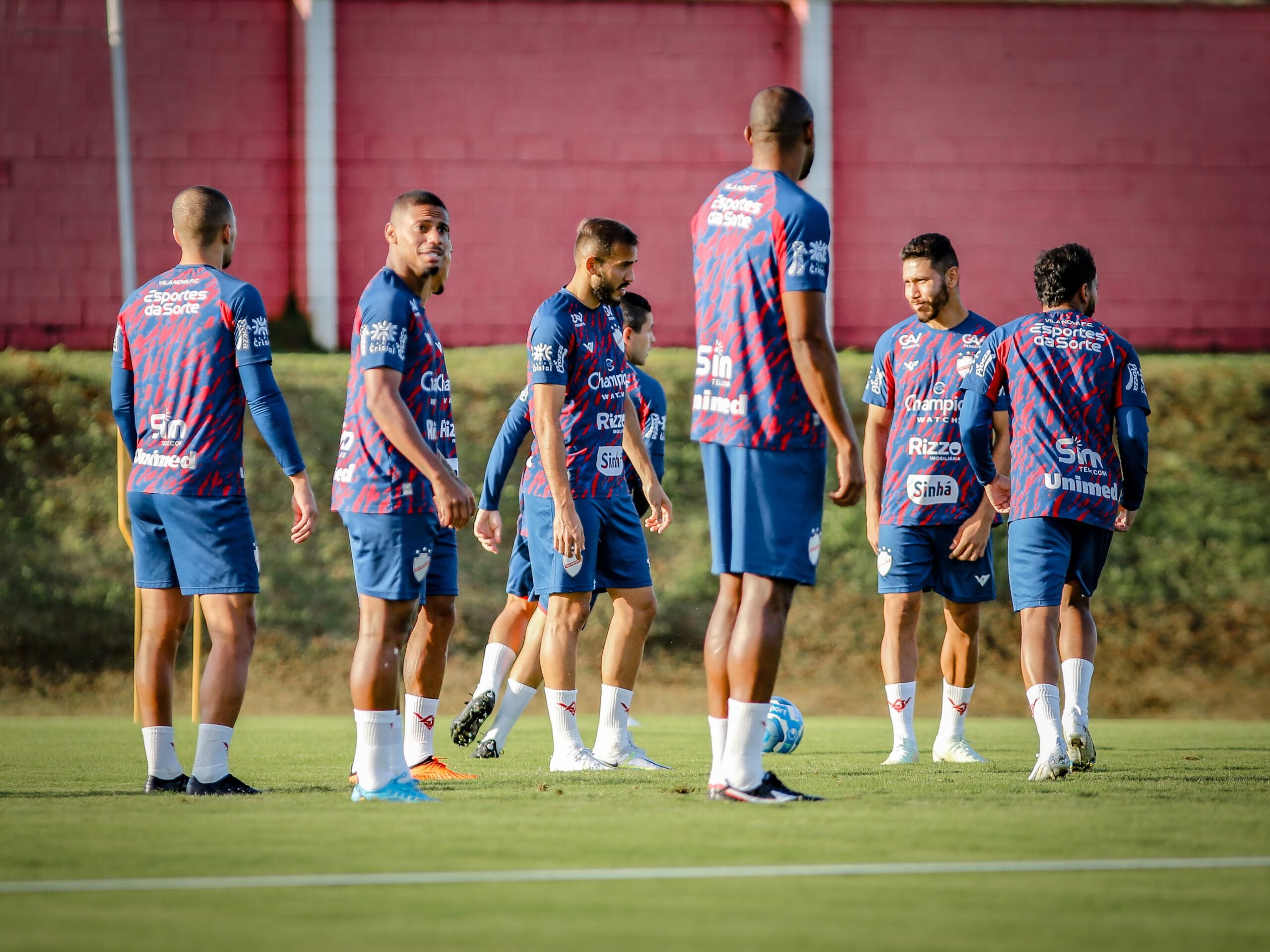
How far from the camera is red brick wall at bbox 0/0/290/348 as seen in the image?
14383 mm

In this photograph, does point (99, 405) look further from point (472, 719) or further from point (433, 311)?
point (472, 719)

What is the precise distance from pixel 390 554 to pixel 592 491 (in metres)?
1.67

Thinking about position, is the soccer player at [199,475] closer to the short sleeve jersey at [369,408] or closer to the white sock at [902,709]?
the short sleeve jersey at [369,408]

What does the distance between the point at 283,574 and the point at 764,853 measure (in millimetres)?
9029

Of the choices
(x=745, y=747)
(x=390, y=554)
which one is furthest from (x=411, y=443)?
(x=745, y=747)

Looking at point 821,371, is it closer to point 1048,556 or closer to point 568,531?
point 568,531

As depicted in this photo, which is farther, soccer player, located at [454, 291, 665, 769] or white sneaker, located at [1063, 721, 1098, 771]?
soccer player, located at [454, 291, 665, 769]

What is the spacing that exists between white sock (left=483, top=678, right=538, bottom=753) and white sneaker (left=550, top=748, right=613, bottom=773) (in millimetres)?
679

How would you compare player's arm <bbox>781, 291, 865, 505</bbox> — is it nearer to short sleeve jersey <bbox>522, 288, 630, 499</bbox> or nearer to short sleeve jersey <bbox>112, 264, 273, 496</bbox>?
short sleeve jersey <bbox>522, 288, 630, 499</bbox>

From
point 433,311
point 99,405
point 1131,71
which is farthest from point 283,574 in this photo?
point 1131,71

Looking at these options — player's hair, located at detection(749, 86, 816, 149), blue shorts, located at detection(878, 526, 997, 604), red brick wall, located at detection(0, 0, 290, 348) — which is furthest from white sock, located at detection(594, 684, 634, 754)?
red brick wall, located at detection(0, 0, 290, 348)

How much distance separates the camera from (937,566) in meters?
7.29

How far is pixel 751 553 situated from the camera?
199 inches

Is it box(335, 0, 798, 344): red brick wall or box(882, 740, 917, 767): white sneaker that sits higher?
box(335, 0, 798, 344): red brick wall
